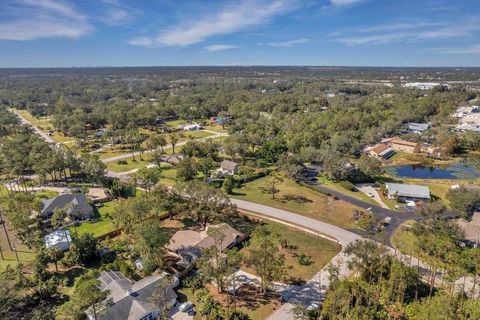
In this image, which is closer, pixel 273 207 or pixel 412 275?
pixel 412 275

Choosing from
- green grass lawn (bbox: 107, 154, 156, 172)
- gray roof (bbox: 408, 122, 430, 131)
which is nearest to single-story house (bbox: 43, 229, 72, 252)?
green grass lawn (bbox: 107, 154, 156, 172)

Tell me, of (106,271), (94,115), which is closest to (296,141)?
(106,271)

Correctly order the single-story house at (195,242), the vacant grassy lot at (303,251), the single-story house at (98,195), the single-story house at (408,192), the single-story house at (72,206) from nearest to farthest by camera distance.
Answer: the vacant grassy lot at (303,251) < the single-story house at (195,242) < the single-story house at (72,206) < the single-story house at (98,195) < the single-story house at (408,192)

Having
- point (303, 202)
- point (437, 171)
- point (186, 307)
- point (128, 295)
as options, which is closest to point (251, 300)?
point (186, 307)

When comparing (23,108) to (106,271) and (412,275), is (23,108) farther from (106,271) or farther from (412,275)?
(412,275)

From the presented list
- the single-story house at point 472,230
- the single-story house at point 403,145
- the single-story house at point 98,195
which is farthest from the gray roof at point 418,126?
the single-story house at point 98,195

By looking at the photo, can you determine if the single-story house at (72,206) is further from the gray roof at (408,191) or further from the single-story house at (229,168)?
the gray roof at (408,191)
